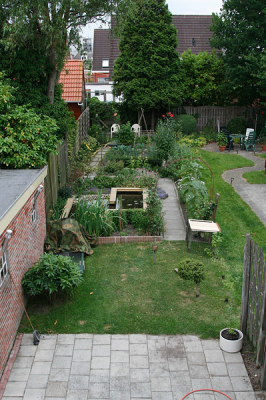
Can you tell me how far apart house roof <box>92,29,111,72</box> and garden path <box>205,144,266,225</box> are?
29.5 meters

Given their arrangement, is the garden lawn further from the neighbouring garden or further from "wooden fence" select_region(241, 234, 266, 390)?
"wooden fence" select_region(241, 234, 266, 390)

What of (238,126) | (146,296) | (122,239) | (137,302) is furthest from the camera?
(238,126)

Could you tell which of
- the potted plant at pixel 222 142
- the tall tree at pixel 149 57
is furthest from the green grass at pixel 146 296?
the tall tree at pixel 149 57

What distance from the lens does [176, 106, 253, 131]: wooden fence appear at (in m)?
21.6

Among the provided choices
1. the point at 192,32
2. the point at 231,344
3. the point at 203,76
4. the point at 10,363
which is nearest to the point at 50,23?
the point at 10,363

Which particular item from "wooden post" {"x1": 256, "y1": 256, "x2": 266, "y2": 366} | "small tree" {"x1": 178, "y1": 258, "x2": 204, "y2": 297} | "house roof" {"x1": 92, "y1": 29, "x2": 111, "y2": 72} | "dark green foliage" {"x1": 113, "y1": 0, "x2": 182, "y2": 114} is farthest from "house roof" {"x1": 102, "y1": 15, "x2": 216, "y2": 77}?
"wooden post" {"x1": 256, "y1": 256, "x2": 266, "y2": 366}

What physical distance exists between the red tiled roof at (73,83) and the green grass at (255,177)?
28.6ft

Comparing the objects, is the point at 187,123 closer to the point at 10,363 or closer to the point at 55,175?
the point at 55,175

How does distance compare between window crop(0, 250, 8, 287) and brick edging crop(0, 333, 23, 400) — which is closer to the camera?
brick edging crop(0, 333, 23, 400)

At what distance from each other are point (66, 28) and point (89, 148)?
6.88m

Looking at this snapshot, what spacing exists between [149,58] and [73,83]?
393cm

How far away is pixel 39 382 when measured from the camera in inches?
200

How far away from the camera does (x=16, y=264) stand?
240 inches

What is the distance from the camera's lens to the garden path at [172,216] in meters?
9.48
